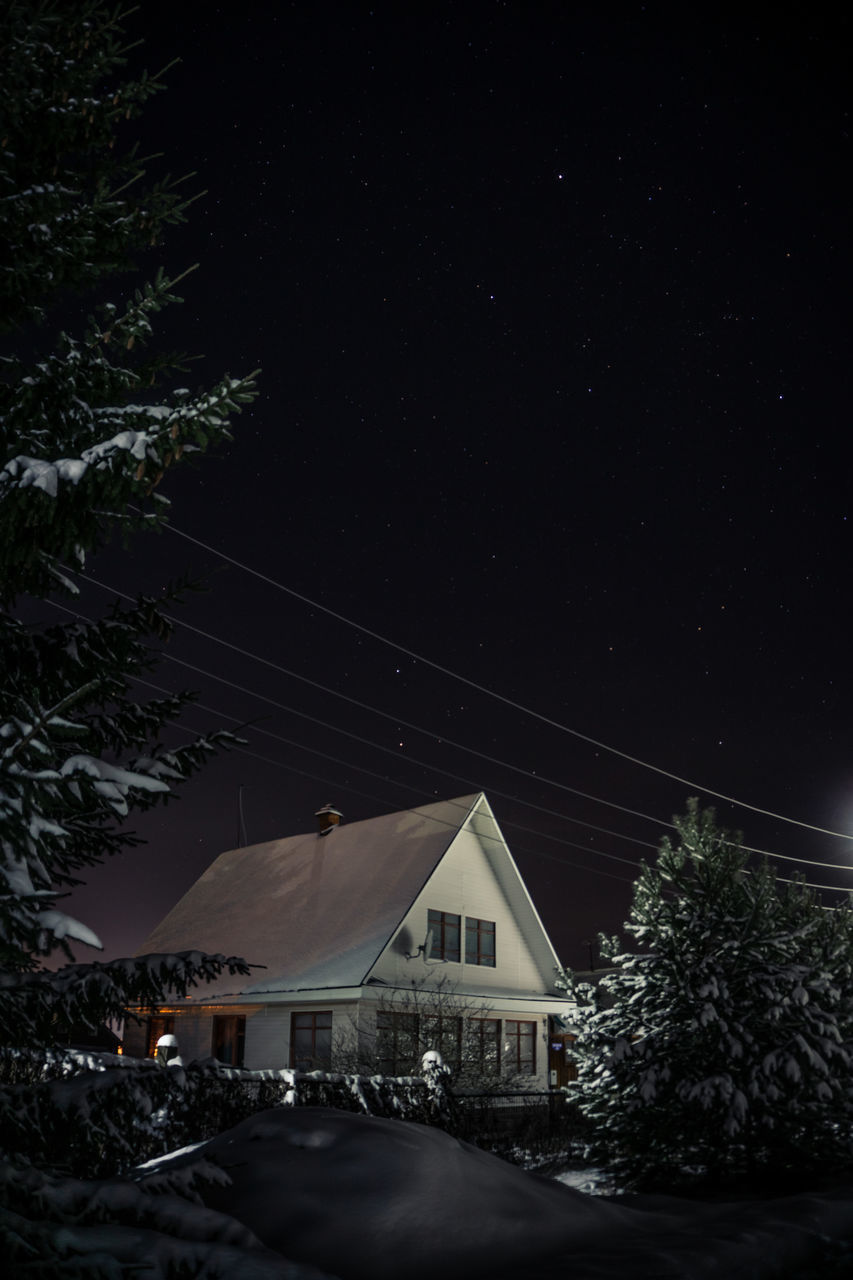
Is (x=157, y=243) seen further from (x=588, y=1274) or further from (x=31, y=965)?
(x=588, y=1274)

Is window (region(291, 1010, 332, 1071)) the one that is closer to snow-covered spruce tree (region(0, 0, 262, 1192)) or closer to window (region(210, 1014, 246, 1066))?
window (region(210, 1014, 246, 1066))

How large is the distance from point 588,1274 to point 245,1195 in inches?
89.0

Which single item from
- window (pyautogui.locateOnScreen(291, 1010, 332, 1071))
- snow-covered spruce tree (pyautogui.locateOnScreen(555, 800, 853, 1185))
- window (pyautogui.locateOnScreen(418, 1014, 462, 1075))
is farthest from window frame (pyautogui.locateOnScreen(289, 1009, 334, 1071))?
snow-covered spruce tree (pyautogui.locateOnScreen(555, 800, 853, 1185))

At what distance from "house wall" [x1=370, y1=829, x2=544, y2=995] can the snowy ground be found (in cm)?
1616

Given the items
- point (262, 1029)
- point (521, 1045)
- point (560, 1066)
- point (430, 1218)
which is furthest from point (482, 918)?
point (430, 1218)

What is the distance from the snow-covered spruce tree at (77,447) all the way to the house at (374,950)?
48.4 ft

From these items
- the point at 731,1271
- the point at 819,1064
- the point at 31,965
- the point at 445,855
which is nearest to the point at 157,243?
the point at 31,965

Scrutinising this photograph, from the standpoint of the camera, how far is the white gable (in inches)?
969

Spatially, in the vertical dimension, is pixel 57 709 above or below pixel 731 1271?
above

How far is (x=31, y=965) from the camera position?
5004 millimetres

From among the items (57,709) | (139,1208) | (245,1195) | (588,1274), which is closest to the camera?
(57,709)

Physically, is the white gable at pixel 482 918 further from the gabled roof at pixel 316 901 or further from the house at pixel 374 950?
the gabled roof at pixel 316 901

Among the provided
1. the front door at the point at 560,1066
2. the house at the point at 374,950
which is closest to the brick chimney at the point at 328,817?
the house at the point at 374,950

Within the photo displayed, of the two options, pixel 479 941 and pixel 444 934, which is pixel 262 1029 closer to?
pixel 444 934
